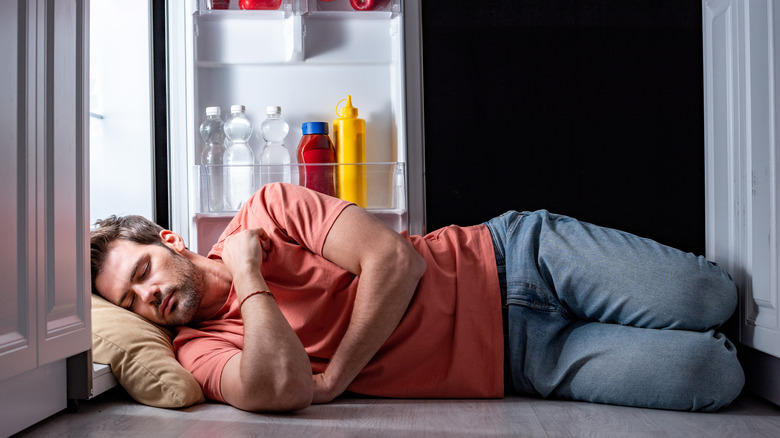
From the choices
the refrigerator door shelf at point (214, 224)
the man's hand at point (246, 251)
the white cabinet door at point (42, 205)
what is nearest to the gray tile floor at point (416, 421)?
the white cabinet door at point (42, 205)

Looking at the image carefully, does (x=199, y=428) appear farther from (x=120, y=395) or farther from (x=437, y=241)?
(x=437, y=241)

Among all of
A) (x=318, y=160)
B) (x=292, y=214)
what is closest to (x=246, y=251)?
(x=292, y=214)

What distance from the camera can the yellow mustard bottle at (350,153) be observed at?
6.46ft

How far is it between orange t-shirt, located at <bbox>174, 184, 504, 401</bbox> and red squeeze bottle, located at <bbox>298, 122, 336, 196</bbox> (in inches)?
10.8

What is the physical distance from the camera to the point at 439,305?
162 cm

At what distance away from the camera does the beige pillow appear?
146 cm

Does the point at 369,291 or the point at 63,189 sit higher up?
the point at 63,189

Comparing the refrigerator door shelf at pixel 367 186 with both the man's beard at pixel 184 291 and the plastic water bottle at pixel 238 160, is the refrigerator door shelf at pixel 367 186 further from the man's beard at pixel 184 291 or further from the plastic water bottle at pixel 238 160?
the man's beard at pixel 184 291

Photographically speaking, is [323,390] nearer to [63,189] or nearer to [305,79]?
[63,189]

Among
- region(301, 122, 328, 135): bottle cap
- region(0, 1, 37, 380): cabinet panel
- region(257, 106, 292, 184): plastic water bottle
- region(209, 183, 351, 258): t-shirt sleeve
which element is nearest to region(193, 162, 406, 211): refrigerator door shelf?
region(257, 106, 292, 184): plastic water bottle

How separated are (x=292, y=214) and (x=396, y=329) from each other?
0.37 m

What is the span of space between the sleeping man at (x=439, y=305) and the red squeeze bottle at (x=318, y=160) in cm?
24

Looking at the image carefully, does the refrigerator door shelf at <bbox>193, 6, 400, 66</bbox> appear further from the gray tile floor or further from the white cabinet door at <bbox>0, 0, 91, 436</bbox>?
the gray tile floor

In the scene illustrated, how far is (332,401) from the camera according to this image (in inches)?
61.6
